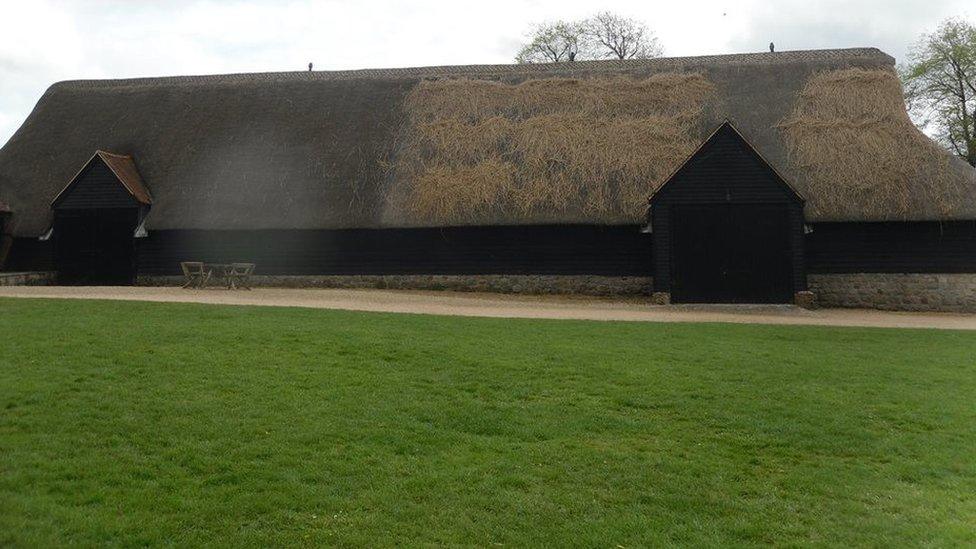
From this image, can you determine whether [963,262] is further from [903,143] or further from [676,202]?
[676,202]

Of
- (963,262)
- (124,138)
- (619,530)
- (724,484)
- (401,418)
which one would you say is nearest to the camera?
(619,530)

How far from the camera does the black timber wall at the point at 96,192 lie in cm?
2456

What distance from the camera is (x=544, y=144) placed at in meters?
24.7

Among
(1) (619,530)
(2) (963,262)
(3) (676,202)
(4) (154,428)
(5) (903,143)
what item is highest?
(5) (903,143)

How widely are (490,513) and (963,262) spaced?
21510 millimetres

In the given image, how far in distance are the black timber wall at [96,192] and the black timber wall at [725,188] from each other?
17.7 meters

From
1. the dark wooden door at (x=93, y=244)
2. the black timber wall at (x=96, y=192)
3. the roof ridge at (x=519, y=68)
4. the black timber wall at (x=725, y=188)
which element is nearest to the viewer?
the black timber wall at (x=725, y=188)

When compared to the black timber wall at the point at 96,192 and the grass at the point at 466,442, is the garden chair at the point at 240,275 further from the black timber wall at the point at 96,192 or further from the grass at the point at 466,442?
the grass at the point at 466,442

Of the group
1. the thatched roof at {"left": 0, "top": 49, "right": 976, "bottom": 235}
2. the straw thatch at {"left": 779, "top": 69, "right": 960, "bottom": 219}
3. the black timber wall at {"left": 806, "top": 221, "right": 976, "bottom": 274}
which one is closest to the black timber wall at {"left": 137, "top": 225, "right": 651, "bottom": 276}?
the thatched roof at {"left": 0, "top": 49, "right": 976, "bottom": 235}

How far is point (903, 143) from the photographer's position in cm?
2302

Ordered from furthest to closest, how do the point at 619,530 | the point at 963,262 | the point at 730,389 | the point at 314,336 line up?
the point at 963,262, the point at 314,336, the point at 730,389, the point at 619,530

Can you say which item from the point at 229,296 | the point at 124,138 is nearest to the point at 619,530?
the point at 229,296

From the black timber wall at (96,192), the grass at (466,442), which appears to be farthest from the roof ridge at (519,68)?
the grass at (466,442)

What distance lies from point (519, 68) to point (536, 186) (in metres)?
7.74
